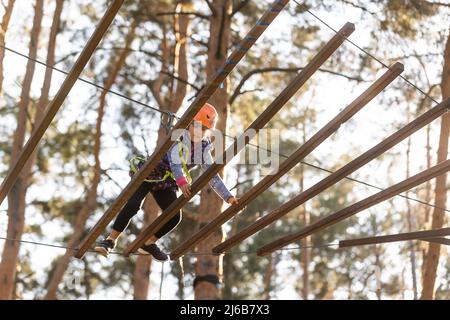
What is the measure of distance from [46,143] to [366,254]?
9.23 metres

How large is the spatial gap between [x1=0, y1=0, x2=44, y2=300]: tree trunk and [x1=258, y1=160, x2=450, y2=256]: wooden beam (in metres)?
5.98

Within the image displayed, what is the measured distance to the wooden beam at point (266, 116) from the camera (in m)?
4.94

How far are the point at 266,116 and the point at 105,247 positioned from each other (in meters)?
1.88

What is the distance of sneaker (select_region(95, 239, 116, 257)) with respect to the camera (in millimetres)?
6289

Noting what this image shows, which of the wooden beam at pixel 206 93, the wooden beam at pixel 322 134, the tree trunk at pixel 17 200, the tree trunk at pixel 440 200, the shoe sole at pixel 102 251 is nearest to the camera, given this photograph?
the wooden beam at pixel 206 93

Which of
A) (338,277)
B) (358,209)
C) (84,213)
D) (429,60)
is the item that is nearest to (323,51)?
(358,209)

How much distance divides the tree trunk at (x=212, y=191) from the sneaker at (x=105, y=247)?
12.0ft

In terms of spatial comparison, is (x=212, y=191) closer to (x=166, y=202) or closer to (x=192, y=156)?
(x=166, y=202)

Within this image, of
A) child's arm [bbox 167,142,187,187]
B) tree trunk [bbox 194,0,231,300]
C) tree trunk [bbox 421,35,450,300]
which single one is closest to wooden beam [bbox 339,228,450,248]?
child's arm [bbox 167,142,187,187]

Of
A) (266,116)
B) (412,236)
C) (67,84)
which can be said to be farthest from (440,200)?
(67,84)

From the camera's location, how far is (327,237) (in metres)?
21.2

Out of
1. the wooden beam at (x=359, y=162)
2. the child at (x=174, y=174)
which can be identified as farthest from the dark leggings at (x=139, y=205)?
the wooden beam at (x=359, y=162)

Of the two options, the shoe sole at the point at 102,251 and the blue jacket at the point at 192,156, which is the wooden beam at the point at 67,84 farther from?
the blue jacket at the point at 192,156

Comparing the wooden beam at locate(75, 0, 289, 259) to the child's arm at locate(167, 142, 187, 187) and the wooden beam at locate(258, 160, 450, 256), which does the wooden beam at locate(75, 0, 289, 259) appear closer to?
the child's arm at locate(167, 142, 187, 187)
